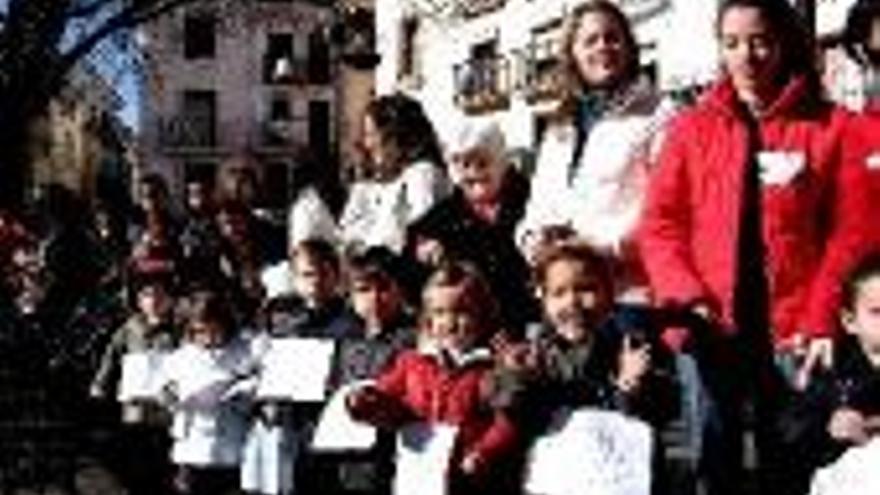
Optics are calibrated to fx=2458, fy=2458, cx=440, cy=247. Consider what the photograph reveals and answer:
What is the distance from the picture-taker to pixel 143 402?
10195 mm

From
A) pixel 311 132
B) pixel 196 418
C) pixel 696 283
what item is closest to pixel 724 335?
pixel 696 283

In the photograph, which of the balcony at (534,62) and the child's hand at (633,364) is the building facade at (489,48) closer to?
the balcony at (534,62)

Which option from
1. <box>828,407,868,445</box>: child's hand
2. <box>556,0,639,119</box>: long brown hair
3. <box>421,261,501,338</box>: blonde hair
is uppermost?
<box>556,0,639,119</box>: long brown hair

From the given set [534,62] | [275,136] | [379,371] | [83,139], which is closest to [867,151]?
[379,371]

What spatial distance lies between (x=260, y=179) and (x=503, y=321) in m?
5.99

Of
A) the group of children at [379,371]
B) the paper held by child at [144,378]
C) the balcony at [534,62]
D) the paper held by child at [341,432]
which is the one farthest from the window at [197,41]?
the paper held by child at [341,432]

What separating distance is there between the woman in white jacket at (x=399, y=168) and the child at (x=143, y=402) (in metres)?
1.32

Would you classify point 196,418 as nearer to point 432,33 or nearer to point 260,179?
point 260,179

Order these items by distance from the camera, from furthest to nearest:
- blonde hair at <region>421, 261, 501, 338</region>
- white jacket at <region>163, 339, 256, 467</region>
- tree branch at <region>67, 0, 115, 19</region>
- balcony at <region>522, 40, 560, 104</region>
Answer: tree branch at <region>67, 0, 115, 19</region> → balcony at <region>522, 40, 560, 104</region> → white jacket at <region>163, 339, 256, 467</region> → blonde hair at <region>421, 261, 501, 338</region>

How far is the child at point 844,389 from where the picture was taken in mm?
5816

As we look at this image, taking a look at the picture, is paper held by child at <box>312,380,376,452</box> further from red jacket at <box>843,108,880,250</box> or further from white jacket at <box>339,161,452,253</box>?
red jacket at <box>843,108,880,250</box>

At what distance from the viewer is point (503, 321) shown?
723 centimetres

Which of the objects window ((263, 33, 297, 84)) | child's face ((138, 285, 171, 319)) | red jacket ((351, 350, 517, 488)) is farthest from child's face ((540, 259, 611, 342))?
window ((263, 33, 297, 84))

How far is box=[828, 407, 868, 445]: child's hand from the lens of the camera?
573cm
